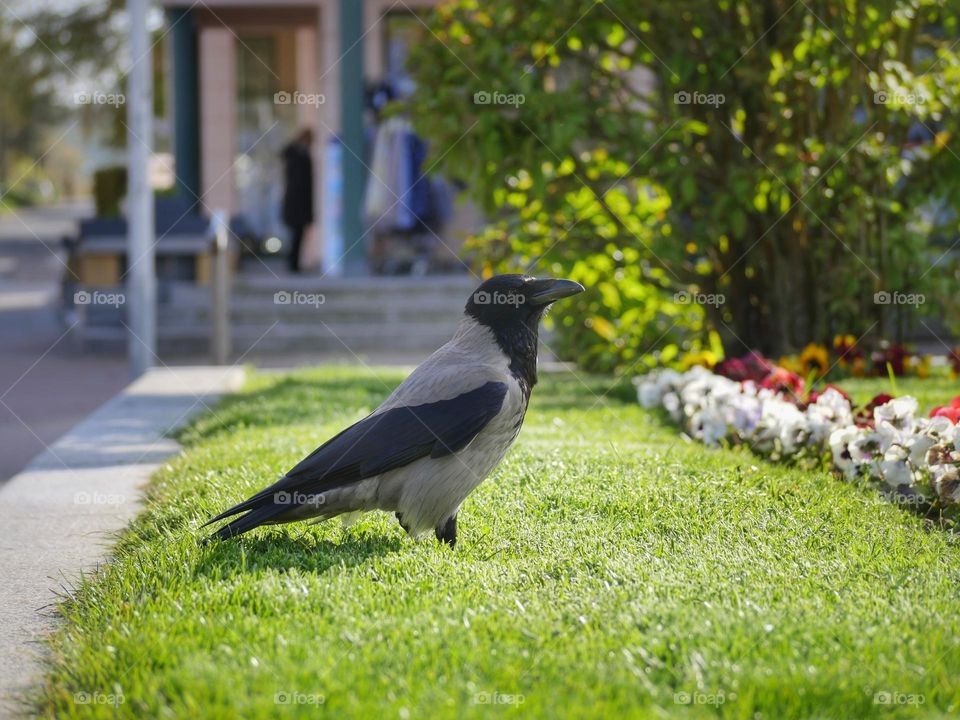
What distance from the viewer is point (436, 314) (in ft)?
44.9

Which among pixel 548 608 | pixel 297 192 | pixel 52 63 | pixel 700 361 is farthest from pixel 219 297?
pixel 52 63

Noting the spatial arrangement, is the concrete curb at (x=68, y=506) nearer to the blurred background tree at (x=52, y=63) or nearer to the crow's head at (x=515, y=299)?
the crow's head at (x=515, y=299)

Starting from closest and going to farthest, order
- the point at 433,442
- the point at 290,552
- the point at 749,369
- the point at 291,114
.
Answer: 1. the point at 433,442
2. the point at 290,552
3. the point at 749,369
4. the point at 291,114

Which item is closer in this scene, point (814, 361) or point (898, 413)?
point (898, 413)

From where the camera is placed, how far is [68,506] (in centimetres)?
541

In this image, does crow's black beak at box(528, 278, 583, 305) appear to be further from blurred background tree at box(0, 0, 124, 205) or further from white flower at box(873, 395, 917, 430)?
blurred background tree at box(0, 0, 124, 205)

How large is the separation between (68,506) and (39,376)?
6.28 metres

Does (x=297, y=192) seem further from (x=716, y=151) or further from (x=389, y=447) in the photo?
(x=389, y=447)

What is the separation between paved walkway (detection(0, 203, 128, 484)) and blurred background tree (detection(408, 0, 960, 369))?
3.13 m

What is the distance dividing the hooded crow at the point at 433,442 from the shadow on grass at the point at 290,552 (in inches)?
3.8

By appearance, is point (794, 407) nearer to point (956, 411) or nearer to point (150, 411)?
point (956, 411)

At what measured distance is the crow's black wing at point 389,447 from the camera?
13.1 ft

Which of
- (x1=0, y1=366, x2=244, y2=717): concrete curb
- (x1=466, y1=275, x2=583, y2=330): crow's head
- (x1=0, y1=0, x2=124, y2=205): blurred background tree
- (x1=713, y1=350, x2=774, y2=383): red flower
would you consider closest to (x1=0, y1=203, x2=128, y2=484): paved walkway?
(x1=0, y1=366, x2=244, y2=717): concrete curb

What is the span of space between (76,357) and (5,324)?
3.95 m
